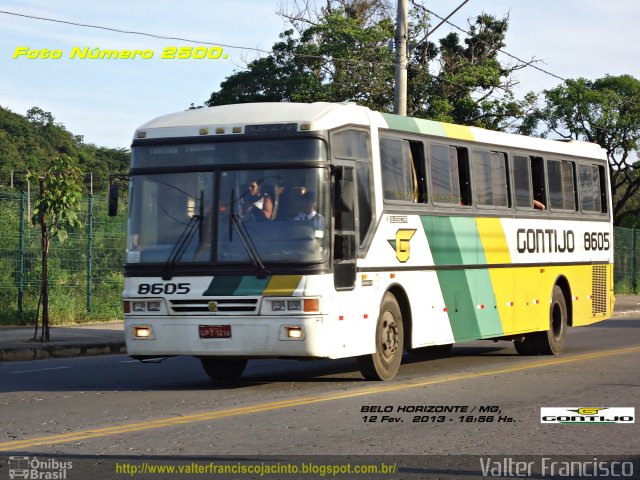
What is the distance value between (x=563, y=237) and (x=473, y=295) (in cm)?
351

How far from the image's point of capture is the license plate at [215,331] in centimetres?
1329

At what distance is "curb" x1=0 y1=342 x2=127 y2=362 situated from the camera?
747 inches

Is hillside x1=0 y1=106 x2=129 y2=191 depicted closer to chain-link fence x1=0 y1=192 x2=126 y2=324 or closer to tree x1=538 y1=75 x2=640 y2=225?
tree x1=538 y1=75 x2=640 y2=225

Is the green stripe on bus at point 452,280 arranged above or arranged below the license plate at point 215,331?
above

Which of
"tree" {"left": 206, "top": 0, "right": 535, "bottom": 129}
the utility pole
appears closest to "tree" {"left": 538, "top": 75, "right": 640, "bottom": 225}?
"tree" {"left": 206, "top": 0, "right": 535, "bottom": 129}

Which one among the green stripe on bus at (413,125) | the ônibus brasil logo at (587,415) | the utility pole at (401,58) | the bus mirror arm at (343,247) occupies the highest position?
the utility pole at (401,58)

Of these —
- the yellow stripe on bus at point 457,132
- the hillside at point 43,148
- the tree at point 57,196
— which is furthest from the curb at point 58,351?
the hillside at point 43,148

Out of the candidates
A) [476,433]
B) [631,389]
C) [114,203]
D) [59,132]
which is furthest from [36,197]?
[59,132]

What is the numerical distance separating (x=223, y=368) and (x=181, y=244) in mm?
2145

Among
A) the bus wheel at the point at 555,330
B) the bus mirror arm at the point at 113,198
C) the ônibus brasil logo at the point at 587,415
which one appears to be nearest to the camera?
the ônibus brasil logo at the point at 587,415

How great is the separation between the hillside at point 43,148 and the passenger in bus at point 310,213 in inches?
3120

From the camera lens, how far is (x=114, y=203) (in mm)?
14547

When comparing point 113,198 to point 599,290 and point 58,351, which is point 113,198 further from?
point 599,290

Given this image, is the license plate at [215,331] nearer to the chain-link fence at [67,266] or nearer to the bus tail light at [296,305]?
the bus tail light at [296,305]
